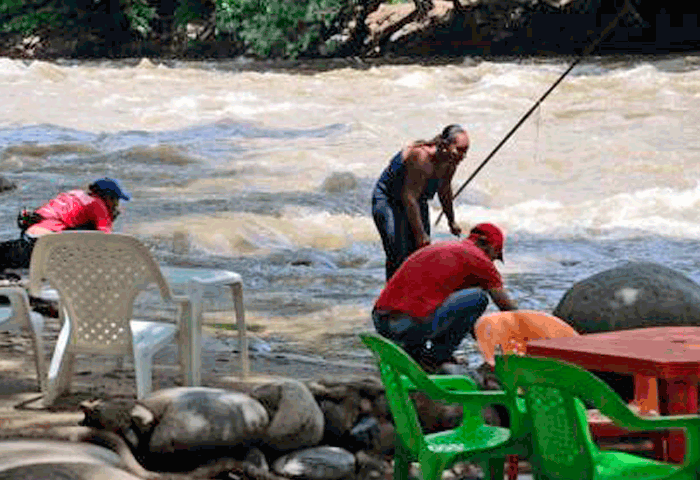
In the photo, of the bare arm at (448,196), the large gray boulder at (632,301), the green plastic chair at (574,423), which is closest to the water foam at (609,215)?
the bare arm at (448,196)

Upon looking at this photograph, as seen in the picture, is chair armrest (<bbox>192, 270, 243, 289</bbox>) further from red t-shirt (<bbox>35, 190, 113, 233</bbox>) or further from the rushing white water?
the rushing white water

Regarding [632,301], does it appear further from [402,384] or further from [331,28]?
[331,28]

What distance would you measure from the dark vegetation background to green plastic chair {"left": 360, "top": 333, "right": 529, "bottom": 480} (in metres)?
29.1

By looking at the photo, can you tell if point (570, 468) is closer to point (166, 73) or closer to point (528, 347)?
point (528, 347)

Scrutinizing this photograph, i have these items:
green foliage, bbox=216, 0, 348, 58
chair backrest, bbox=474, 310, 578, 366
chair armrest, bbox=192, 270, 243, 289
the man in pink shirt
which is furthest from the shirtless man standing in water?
green foliage, bbox=216, 0, 348, 58

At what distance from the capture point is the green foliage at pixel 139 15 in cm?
4394

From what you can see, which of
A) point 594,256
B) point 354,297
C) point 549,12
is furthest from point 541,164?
point 549,12

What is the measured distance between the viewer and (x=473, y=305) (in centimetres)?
783

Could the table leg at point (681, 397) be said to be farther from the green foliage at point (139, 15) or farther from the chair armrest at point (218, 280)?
the green foliage at point (139, 15)

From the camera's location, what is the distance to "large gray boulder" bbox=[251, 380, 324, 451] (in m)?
6.47

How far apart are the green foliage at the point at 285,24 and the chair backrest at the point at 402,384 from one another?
34.9 m

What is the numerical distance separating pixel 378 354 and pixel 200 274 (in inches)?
93.5

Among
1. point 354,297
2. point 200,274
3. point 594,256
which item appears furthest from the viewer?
point 594,256

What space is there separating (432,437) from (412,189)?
459 cm
